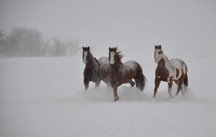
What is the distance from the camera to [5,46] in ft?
138

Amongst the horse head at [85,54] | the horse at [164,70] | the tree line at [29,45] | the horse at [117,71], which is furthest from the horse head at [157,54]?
the tree line at [29,45]

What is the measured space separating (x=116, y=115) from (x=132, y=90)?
3101 mm

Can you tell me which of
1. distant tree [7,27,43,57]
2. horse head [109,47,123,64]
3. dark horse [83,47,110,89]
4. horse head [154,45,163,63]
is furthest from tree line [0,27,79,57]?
horse head [154,45,163,63]

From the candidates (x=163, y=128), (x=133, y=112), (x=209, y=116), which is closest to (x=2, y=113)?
(x=133, y=112)

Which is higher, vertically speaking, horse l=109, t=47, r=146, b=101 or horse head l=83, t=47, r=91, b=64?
horse head l=83, t=47, r=91, b=64

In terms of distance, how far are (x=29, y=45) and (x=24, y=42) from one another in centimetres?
146

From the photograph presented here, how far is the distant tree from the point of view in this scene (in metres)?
43.4

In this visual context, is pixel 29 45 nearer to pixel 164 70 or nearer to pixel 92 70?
pixel 92 70

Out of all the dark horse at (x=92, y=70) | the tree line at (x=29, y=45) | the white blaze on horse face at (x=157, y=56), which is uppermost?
the tree line at (x=29, y=45)

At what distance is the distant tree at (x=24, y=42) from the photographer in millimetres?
43438

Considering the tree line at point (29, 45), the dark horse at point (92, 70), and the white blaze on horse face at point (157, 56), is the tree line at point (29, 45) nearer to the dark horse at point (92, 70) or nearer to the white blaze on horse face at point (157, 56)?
the dark horse at point (92, 70)

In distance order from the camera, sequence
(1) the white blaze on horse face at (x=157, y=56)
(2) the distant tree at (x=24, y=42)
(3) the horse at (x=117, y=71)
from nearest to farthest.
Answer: (1) the white blaze on horse face at (x=157, y=56), (3) the horse at (x=117, y=71), (2) the distant tree at (x=24, y=42)

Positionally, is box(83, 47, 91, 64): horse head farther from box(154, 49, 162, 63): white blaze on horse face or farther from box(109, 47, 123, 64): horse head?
box(154, 49, 162, 63): white blaze on horse face

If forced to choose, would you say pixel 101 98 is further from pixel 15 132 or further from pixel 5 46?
pixel 5 46
